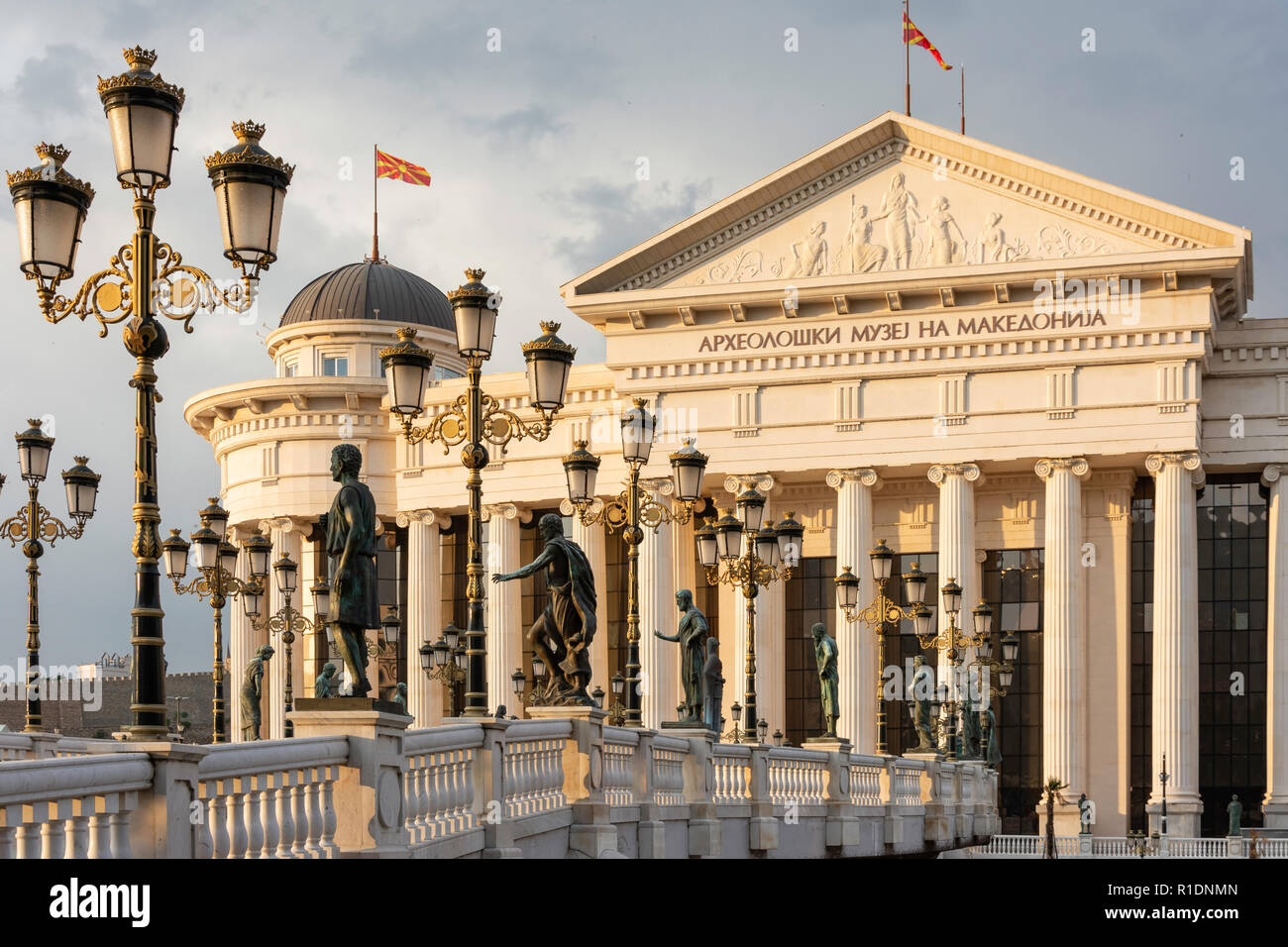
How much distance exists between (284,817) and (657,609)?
4935 centimetres

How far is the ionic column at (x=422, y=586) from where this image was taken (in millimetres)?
67438

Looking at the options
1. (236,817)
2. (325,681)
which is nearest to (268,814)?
(236,817)

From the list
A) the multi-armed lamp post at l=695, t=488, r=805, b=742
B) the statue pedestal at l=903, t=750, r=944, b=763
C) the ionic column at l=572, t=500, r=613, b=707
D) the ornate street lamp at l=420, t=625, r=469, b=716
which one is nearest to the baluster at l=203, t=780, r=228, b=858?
the multi-armed lamp post at l=695, t=488, r=805, b=742

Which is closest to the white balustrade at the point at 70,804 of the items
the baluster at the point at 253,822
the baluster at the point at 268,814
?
the baluster at the point at 253,822

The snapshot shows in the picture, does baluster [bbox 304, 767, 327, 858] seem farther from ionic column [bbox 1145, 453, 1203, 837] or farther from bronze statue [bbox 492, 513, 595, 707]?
ionic column [bbox 1145, 453, 1203, 837]

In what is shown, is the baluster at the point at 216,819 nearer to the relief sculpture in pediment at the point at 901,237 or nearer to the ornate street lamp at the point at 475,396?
the ornate street lamp at the point at 475,396

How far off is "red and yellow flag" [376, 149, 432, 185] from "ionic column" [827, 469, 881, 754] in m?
17.6

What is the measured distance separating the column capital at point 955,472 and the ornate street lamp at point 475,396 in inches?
1480

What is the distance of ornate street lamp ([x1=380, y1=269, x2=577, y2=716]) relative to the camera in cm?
1883

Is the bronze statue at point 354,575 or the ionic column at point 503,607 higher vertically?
the bronze statue at point 354,575

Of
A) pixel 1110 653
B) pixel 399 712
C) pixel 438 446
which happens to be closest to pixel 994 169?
pixel 1110 653

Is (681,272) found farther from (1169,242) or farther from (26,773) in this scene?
(26,773)
